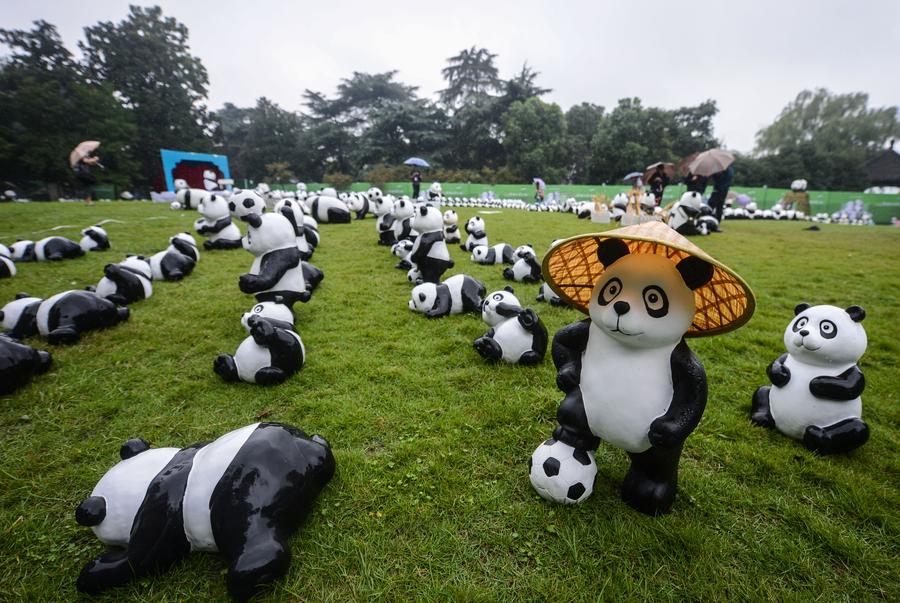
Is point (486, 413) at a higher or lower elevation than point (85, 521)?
lower

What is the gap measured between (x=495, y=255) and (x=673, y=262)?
5828mm

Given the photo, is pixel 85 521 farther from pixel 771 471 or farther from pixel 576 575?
pixel 771 471

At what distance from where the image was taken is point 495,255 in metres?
7.61

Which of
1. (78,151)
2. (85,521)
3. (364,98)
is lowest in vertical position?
(85,521)

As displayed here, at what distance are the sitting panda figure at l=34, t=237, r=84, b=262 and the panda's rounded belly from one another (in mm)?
10521

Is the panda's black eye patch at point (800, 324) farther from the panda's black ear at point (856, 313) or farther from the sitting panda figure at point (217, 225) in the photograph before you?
the sitting panda figure at point (217, 225)

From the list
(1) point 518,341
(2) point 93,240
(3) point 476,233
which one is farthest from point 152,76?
(1) point 518,341

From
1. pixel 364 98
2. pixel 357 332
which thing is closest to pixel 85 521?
pixel 357 332

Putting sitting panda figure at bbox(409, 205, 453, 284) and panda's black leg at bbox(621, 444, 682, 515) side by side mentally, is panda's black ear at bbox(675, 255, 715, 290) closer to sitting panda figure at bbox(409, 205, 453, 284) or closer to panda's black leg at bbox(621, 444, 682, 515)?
panda's black leg at bbox(621, 444, 682, 515)

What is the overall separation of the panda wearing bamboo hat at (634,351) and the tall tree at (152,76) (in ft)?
131

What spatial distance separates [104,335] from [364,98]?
48.7m

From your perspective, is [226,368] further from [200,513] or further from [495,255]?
[495,255]

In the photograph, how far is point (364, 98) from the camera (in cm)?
4584

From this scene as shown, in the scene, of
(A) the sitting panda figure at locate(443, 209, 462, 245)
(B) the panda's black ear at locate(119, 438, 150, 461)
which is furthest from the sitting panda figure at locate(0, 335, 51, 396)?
(A) the sitting panda figure at locate(443, 209, 462, 245)
